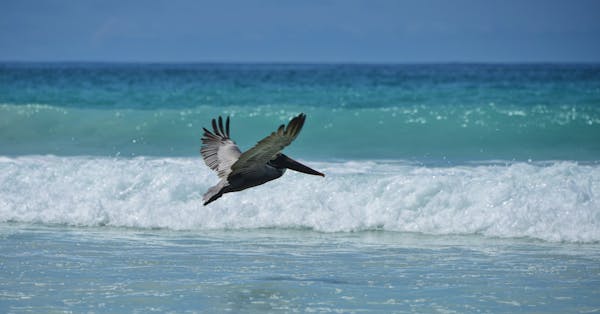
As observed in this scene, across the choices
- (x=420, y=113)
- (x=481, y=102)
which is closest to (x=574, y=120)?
(x=420, y=113)

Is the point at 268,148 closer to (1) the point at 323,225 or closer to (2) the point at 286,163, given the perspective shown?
(2) the point at 286,163

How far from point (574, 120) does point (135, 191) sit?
10407mm

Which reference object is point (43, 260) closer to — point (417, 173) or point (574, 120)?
point (417, 173)

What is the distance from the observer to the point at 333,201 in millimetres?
10945

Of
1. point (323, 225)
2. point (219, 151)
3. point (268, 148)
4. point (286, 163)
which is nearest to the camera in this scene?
point (268, 148)

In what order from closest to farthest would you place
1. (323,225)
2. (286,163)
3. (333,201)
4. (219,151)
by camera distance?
(286,163) → (219,151) → (323,225) → (333,201)

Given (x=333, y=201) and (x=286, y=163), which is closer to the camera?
(x=286, y=163)

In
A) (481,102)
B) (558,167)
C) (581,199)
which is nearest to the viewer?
(581,199)

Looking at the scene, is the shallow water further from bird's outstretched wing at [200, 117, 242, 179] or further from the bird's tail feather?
bird's outstretched wing at [200, 117, 242, 179]

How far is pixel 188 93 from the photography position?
31.9m

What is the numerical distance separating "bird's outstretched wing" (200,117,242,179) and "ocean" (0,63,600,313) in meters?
0.82

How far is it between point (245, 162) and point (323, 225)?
284 centimetres

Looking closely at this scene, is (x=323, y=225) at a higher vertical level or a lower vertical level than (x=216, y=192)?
lower

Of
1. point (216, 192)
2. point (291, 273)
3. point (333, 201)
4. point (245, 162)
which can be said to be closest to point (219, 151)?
point (216, 192)
